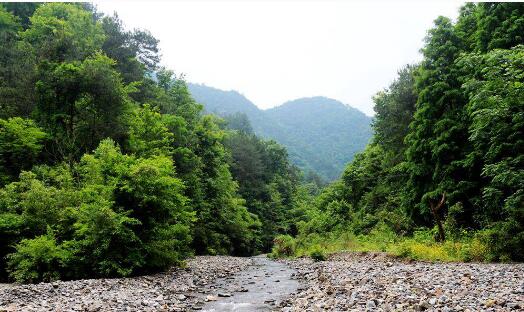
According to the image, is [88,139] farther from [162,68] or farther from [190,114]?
[162,68]

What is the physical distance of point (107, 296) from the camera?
44.8 ft

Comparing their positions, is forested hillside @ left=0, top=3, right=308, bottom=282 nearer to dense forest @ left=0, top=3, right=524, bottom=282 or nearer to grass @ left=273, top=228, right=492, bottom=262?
dense forest @ left=0, top=3, right=524, bottom=282

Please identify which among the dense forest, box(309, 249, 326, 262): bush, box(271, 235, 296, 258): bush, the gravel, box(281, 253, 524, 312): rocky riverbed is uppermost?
the dense forest

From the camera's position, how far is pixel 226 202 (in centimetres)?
4809

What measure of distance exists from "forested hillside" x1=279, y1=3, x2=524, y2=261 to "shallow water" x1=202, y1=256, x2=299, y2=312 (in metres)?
6.73

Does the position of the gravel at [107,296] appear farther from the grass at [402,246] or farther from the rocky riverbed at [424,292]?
the grass at [402,246]

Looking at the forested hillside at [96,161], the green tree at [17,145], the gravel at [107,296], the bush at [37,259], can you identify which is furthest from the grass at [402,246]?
the green tree at [17,145]

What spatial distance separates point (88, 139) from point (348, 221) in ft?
89.0

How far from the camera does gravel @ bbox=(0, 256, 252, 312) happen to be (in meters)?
12.1

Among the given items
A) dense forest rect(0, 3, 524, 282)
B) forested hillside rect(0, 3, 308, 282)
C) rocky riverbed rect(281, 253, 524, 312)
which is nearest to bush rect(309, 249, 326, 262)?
dense forest rect(0, 3, 524, 282)

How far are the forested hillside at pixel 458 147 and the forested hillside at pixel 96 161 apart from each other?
12728mm

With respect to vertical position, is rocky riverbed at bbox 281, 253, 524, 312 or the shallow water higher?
rocky riverbed at bbox 281, 253, 524, 312

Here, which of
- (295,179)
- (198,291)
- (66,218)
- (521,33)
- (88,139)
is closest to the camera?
(198,291)

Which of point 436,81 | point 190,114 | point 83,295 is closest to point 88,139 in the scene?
point 190,114
